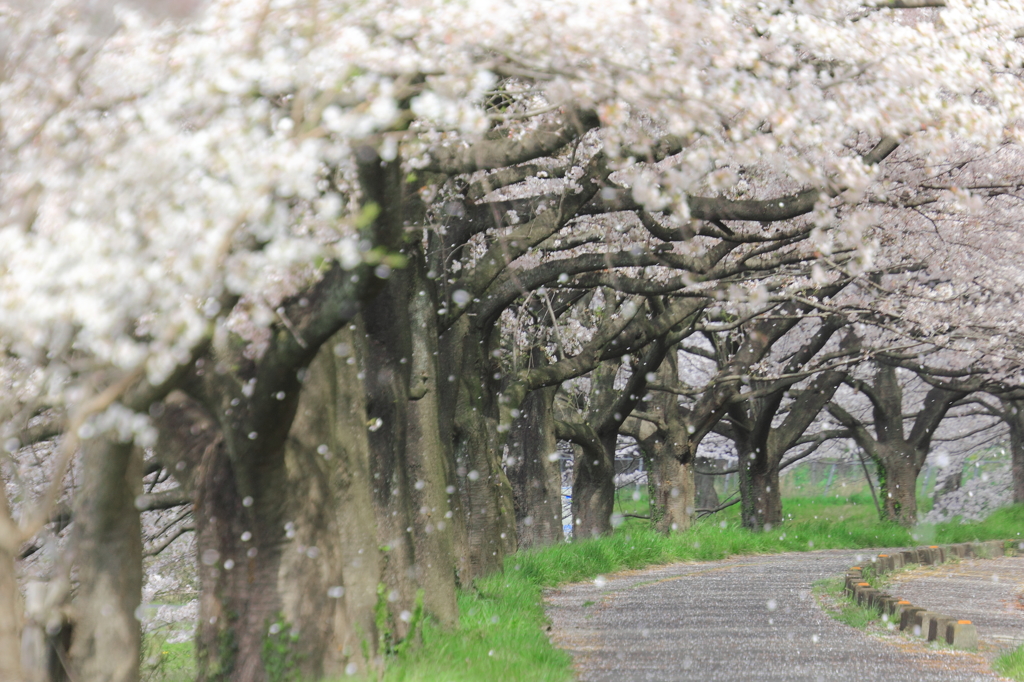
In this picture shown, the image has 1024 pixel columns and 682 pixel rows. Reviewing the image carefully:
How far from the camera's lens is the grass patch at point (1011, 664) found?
7.61m

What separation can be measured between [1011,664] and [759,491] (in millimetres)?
16993

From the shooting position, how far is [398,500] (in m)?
8.87

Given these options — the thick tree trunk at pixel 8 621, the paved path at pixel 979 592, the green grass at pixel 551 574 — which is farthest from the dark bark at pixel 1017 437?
the thick tree trunk at pixel 8 621

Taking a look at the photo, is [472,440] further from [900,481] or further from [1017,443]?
[1017,443]

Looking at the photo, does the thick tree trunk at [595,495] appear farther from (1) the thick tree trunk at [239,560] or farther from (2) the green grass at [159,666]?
(1) the thick tree trunk at [239,560]

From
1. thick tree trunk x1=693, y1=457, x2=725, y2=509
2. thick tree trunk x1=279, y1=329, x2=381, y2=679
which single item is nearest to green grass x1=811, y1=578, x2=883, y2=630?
thick tree trunk x1=279, y1=329, x2=381, y2=679

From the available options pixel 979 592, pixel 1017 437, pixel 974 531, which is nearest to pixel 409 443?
pixel 979 592

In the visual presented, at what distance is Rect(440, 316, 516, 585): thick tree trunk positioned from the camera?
12109 millimetres

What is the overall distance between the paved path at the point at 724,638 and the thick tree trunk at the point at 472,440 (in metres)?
1.12

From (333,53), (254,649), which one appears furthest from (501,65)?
(254,649)

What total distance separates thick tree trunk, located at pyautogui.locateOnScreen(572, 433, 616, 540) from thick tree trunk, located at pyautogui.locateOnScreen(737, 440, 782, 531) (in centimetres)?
498

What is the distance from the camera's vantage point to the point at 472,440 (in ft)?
41.8

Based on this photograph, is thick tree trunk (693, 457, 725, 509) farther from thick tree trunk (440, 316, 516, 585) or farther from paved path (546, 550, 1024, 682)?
thick tree trunk (440, 316, 516, 585)

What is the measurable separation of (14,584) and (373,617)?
2.82 m
